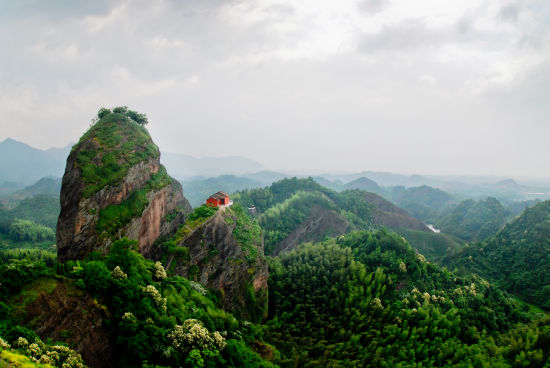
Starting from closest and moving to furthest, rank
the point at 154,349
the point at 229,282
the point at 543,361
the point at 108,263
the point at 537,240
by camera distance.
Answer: the point at 154,349 → the point at 108,263 → the point at 543,361 → the point at 229,282 → the point at 537,240

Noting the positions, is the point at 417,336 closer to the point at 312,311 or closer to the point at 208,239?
the point at 312,311

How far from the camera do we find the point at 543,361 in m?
25.5

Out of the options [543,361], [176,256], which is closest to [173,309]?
[176,256]

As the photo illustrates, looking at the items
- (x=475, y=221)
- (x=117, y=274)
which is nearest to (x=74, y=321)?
(x=117, y=274)

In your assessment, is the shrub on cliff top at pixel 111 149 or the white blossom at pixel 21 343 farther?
the shrub on cliff top at pixel 111 149

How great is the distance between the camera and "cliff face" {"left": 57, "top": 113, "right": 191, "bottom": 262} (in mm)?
27375

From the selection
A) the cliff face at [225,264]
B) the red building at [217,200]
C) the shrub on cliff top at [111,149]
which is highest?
the shrub on cliff top at [111,149]

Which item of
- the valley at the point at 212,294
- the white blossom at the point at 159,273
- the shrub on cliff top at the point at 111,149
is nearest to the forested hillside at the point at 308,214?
the valley at the point at 212,294

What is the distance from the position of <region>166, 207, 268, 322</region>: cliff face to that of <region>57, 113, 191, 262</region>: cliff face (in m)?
5.37

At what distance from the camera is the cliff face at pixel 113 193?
27375mm

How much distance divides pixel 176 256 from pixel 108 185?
35.2ft

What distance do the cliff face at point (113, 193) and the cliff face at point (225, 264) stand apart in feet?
17.6

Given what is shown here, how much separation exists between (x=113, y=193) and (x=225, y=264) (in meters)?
15.3

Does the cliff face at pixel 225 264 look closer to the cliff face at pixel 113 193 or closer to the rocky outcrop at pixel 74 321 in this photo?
the cliff face at pixel 113 193
